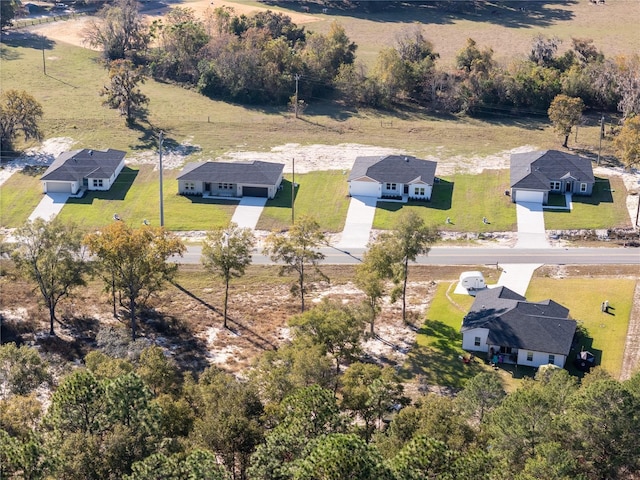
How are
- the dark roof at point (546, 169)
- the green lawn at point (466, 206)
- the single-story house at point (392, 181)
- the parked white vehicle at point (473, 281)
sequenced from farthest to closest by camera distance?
the single-story house at point (392, 181), the dark roof at point (546, 169), the green lawn at point (466, 206), the parked white vehicle at point (473, 281)

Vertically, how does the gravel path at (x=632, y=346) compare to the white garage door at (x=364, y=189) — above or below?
below

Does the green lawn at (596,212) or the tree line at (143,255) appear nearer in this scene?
the tree line at (143,255)

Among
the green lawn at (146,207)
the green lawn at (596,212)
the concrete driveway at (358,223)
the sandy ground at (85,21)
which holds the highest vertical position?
the sandy ground at (85,21)

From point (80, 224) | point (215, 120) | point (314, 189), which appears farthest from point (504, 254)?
point (215, 120)

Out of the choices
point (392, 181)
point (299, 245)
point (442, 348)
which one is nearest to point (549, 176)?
point (392, 181)

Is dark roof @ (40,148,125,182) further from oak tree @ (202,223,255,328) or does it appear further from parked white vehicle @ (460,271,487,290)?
parked white vehicle @ (460,271,487,290)

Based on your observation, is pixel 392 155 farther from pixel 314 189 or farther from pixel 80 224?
pixel 80 224

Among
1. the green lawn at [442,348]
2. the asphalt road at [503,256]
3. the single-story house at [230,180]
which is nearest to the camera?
the green lawn at [442,348]

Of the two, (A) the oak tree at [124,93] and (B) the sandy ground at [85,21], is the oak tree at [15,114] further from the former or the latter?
(B) the sandy ground at [85,21]

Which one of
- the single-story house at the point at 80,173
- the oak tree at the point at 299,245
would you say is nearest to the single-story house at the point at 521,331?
the oak tree at the point at 299,245
